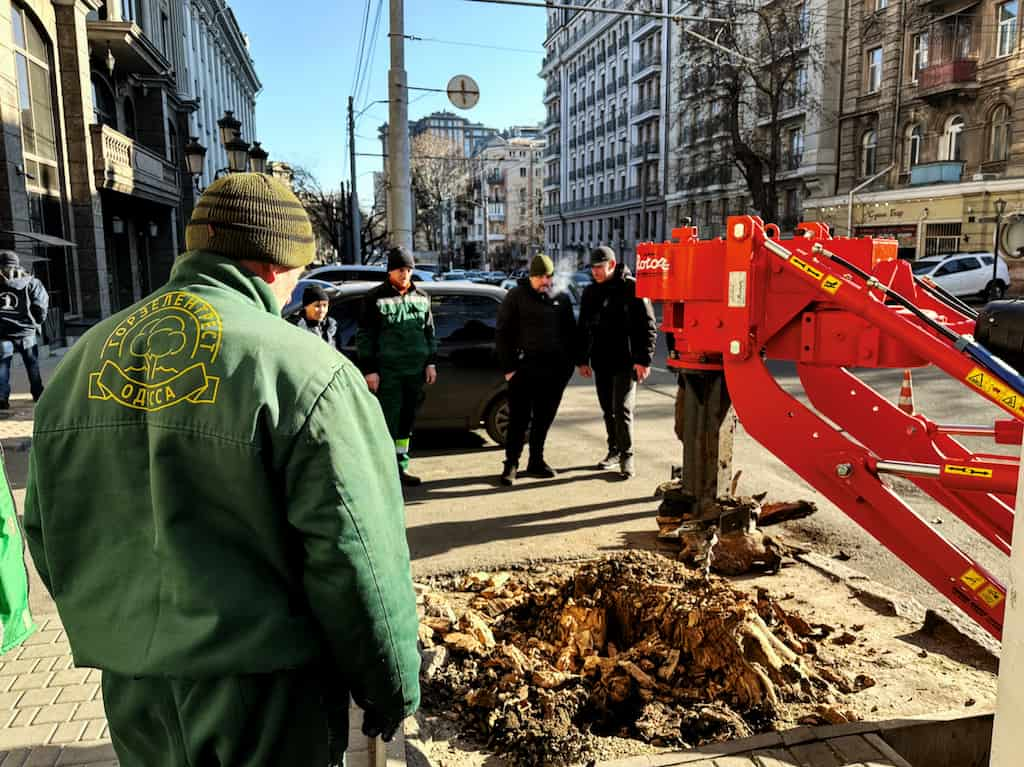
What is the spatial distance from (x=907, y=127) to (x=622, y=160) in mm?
35084

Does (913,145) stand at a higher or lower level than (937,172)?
higher

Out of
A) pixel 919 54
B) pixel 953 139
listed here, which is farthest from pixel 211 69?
pixel 953 139

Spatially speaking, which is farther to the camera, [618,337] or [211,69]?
[211,69]

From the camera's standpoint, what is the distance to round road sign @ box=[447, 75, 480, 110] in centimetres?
1329

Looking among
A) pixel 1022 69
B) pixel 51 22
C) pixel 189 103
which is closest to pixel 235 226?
pixel 51 22

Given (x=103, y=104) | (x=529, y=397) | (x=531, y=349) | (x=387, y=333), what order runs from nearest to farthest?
(x=387, y=333)
(x=531, y=349)
(x=529, y=397)
(x=103, y=104)

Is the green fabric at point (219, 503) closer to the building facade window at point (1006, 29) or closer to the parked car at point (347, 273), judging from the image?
the parked car at point (347, 273)

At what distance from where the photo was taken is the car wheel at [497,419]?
7.85 meters

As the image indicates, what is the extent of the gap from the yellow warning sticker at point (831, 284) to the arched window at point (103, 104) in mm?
21584

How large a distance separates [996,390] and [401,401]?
4691mm

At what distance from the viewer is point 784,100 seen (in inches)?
1551

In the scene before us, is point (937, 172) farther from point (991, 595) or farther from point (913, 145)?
point (991, 595)

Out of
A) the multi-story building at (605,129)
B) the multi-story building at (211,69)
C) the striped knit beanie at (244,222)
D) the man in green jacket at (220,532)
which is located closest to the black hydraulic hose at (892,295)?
the man in green jacket at (220,532)

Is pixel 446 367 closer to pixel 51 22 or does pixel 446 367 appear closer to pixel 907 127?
pixel 51 22
